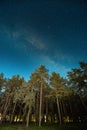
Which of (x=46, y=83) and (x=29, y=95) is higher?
(x=46, y=83)

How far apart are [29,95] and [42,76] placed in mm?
5118

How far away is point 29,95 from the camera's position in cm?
2739

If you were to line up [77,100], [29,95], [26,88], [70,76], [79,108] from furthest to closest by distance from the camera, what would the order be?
[79,108] → [77,100] → [70,76] → [26,88] → [29,95]

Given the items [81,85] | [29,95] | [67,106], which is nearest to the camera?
[81,85]

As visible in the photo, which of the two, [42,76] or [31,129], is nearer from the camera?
[31,129]

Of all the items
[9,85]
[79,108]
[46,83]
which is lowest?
[79,108]

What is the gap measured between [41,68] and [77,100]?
15.6m

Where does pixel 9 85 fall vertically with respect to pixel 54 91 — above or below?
above

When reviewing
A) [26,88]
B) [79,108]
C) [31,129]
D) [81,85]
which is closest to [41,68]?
[26,88]

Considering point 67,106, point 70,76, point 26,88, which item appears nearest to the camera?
point 26,88

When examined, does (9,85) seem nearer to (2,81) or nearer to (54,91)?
(2,81)

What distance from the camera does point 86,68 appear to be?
25.8 metres

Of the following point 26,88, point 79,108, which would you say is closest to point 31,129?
point 26,88

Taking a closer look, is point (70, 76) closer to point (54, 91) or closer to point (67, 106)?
point (54, 91)
